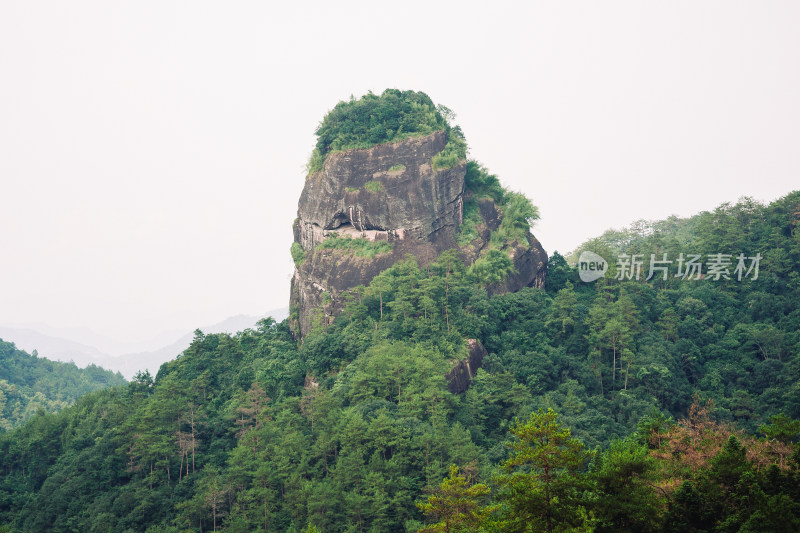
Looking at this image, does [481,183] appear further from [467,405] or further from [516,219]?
[467,405]

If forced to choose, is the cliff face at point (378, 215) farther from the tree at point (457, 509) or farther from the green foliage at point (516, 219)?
the tree at point (457, 509)

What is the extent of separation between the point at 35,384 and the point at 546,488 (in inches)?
2337

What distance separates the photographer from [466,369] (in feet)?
91.8

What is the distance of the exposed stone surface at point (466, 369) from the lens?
2703cm

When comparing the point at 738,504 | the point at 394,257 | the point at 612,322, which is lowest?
the point at 738,504

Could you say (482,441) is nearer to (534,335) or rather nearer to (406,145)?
(534,335)

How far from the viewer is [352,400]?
25984 millimetres

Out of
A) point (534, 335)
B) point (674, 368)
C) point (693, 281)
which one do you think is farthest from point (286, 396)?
point (693, 281)

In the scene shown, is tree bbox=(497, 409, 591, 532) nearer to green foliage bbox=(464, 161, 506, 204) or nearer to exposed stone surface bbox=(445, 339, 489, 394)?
exposed stone surface bbox=(445, 339, 489, 394)

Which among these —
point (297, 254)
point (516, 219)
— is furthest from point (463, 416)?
point (297, 254)

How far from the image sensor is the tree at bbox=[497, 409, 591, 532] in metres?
12.2

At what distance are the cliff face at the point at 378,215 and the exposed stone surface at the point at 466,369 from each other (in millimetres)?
5003

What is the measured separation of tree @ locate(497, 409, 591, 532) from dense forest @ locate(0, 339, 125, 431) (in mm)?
47730

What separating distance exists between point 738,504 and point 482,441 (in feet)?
41.1
